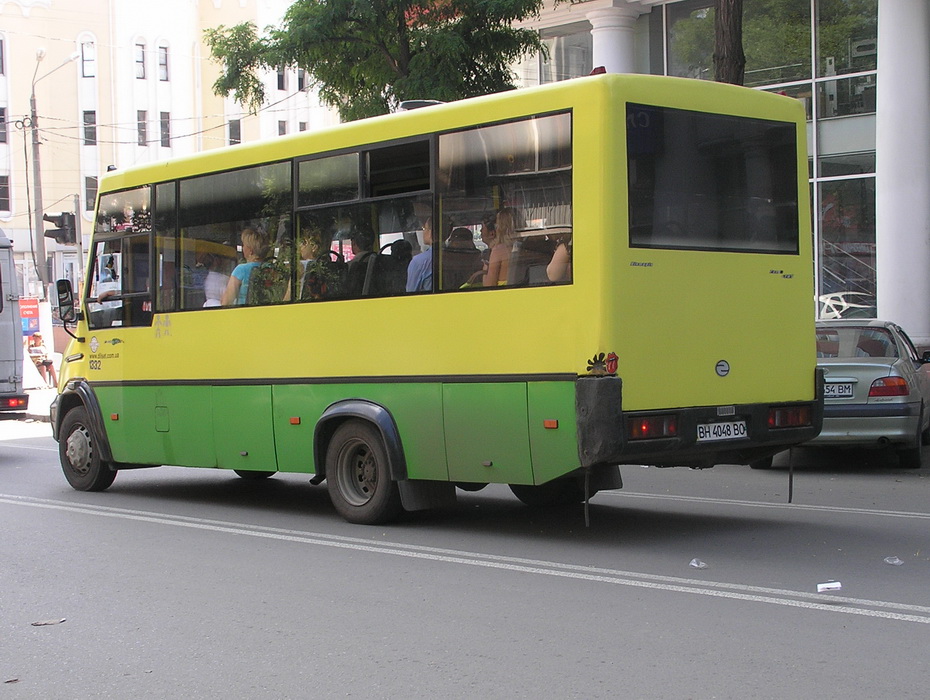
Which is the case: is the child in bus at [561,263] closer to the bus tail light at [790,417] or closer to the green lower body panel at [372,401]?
the green lower body panel at [372,401]

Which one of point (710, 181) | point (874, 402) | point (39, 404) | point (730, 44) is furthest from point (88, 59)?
point (710, 181)

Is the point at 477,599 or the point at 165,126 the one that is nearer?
the point at 477,599

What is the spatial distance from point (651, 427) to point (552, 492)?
2207 mm

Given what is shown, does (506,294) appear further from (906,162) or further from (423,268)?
(906,162)

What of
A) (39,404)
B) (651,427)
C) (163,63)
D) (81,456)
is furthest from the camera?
(163,63)

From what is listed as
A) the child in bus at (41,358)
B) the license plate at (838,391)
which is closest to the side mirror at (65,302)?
the license plate at (838,391)

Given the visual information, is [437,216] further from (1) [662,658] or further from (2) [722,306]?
(1) [662,658]

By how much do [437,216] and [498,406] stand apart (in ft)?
4.79

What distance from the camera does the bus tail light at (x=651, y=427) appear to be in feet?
26.4

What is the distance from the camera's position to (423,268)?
9.05 meters

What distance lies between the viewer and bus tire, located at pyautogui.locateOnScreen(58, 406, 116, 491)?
40.3 feet

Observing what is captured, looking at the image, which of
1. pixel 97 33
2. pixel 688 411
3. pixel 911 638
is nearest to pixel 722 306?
pixel 688 411

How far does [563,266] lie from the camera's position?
8148 millimetres

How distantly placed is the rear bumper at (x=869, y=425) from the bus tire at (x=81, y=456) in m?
7.02
